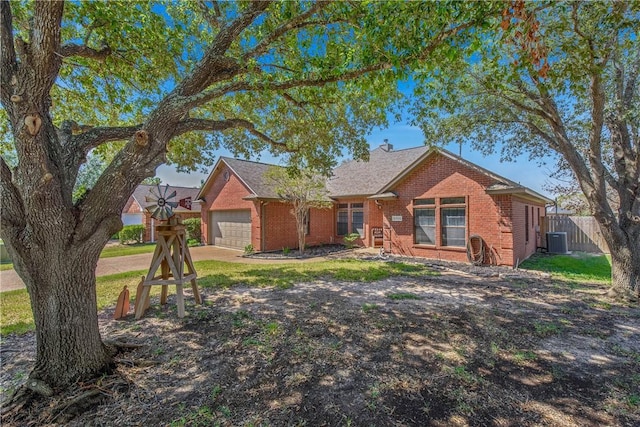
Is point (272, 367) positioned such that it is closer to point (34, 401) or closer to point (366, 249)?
point (34, 401)

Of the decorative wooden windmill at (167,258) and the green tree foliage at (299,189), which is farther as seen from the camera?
the green tree foliage at (299,189)

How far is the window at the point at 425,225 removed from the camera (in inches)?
468

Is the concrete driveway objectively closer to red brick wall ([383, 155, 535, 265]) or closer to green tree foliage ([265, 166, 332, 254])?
green tree foliage ([265, 166, 332, 254])

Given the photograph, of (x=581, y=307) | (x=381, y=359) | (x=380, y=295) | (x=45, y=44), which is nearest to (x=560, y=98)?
(x=581, y=307)

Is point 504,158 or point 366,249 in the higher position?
point 504,158

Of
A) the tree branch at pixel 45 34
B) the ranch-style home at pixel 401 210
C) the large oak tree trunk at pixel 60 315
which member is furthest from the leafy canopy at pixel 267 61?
the ranch-style home at pixel 401 210

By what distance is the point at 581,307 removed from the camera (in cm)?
591

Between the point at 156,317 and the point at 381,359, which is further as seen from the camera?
the point at 156,317

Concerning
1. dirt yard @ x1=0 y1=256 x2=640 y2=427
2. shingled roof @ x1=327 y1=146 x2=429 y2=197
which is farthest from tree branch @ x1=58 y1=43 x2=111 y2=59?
shingled roof @ x1=327 y1=146 x2=429 y2=197

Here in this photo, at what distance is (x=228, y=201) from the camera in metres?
16.9

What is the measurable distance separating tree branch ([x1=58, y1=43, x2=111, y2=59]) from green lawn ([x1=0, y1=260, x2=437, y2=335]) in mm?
4659

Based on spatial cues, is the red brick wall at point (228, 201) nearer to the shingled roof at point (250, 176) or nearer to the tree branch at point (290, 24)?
the shingled roof at point (250, 176)

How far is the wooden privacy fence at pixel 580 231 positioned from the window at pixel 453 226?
771 cm

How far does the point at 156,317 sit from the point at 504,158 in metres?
11.5
